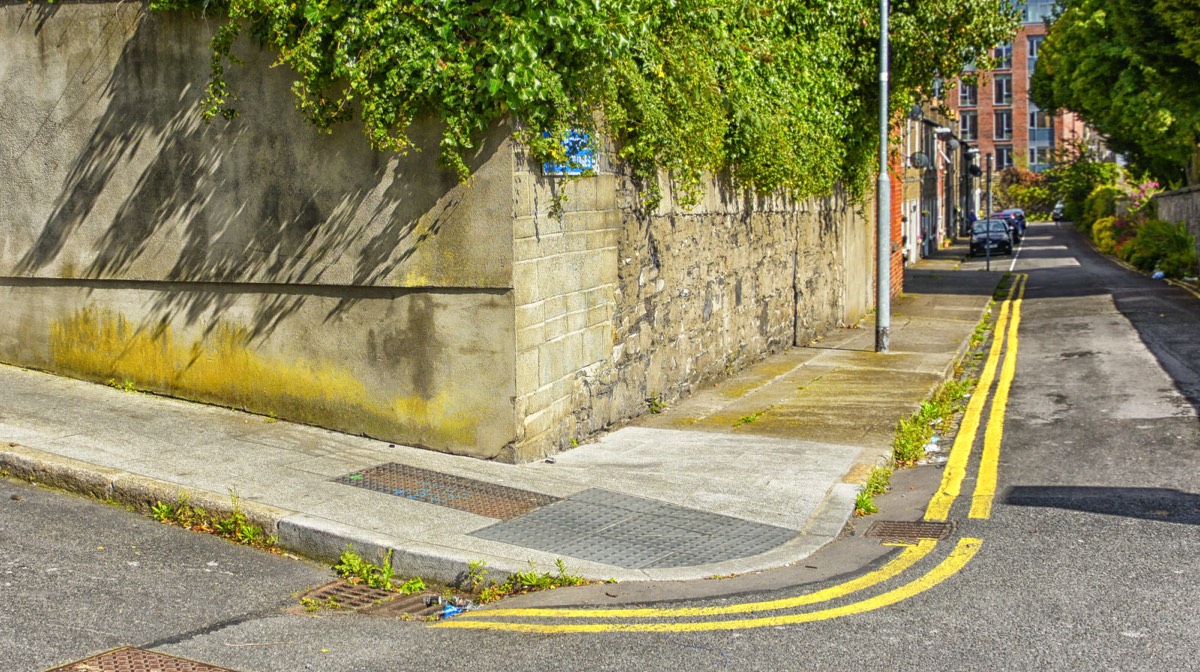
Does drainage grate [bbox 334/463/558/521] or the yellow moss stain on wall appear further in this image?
the yellow moss stain on wall

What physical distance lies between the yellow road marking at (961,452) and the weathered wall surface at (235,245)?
10.2ft

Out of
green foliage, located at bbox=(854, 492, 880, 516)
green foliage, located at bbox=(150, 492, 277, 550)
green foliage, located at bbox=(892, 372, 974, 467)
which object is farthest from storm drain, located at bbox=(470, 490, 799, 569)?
green foliage, located at bbox=(892, 372, 974, 467)

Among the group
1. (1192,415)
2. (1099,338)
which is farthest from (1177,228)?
(1192,415)

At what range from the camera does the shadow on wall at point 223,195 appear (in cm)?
917

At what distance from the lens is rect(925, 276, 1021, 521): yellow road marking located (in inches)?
328

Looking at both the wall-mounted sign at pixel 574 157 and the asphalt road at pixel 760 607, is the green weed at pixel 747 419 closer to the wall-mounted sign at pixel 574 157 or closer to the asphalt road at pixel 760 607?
the asphalt road at pixel 760 607

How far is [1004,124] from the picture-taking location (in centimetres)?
10581

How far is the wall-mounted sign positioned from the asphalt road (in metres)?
3.53

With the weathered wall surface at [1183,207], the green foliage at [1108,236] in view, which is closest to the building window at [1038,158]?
the green foliage at [1108,236]

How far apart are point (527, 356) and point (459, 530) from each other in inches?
83.5

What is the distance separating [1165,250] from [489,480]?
33050 mm

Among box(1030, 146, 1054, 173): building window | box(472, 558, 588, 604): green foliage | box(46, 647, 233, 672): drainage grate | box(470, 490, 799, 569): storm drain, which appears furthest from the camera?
box(1030, 146, 1054, 173): building window

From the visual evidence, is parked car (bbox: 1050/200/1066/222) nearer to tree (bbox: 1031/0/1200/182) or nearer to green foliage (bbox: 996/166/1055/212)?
green foliage (bbox: 996/166/1055/212)

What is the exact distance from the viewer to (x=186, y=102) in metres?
9.82
